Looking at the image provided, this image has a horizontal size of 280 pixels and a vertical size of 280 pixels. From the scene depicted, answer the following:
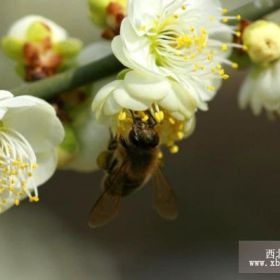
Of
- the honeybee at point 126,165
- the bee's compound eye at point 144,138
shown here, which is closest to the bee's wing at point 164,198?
the honeybee at point 126,165

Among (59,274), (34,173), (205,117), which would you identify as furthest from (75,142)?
(205,117)

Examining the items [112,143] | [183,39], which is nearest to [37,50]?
[112,143]

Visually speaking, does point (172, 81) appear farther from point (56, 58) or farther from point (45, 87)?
point (56, 58)

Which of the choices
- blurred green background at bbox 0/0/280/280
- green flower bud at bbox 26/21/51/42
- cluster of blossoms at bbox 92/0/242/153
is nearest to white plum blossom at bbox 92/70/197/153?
cluster of blossoms at bbox 92/0/242/153

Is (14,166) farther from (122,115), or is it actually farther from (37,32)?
(37,32)

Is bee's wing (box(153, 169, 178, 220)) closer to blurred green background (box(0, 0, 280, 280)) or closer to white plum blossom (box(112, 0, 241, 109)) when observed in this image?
white plum blossom (box(112, 0, 241, 109))

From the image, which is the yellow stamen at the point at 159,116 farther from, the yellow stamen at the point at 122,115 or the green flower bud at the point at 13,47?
the green flower bud at the point at 13,47
